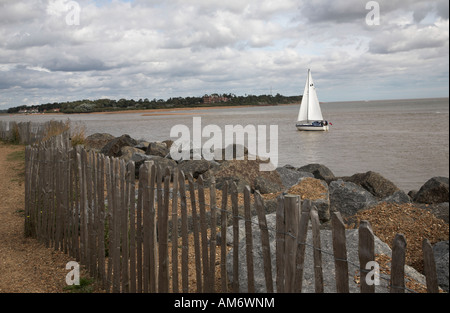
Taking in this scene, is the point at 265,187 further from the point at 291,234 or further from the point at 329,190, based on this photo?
the point at 291,234

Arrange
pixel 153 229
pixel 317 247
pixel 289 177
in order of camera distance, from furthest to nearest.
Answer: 1. pixel 289 177
2. pixel 153 229
3. pixel 317 247

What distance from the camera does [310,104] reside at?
48000mm

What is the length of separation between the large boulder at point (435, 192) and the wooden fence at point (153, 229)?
6.67 meters

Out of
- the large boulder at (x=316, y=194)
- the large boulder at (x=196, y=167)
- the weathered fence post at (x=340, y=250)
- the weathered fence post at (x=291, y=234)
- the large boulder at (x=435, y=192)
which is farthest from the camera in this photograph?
the large boulder at (x=196, y=167)

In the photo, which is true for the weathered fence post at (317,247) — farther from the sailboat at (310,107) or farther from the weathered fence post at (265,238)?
the sailboat at (310,107)

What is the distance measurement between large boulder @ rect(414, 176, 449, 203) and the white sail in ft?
121

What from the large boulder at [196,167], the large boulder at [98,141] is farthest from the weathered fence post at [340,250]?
the large boulder at [98,141]

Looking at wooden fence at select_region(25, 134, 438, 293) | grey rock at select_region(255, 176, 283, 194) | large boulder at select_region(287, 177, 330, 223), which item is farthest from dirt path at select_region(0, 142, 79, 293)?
grey rock at select_region(255, 176, 283, 194)

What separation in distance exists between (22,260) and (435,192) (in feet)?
31.1

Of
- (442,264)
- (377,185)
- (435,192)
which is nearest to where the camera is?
(442,264)

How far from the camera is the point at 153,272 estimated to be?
15.5 feet

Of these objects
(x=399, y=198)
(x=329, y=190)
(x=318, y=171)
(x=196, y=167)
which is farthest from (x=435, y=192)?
(x=196, y=167)

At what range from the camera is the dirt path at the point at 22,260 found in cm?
585
